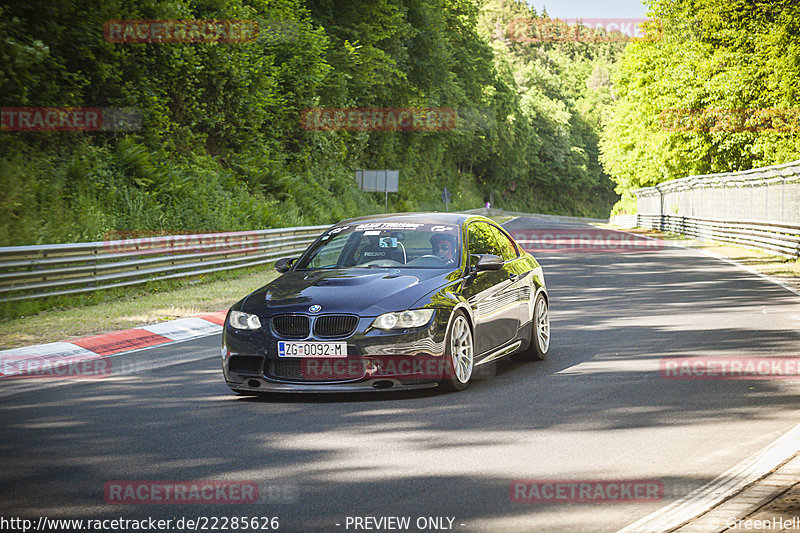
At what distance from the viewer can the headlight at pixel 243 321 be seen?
7938 mm

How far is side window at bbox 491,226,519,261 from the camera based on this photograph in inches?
394

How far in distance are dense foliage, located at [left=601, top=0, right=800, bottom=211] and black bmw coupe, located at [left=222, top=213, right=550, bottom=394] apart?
1614 inches

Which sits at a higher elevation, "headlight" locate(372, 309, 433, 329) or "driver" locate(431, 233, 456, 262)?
"driver" locate(431, 233, 456, 262)

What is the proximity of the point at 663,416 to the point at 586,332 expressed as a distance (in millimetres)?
4964

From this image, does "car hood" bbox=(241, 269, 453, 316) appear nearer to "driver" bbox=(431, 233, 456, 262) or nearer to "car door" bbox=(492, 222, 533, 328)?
"driver" bbox=(431, 233, 456, 262)

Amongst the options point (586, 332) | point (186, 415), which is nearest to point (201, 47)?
point (586, 332)

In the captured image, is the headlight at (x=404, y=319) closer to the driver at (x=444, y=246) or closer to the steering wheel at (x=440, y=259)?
the steering wheel at (x=440, y=259)

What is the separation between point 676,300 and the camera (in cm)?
1623

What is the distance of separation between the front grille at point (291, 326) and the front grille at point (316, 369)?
199 millimetres

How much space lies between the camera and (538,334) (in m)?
9.98

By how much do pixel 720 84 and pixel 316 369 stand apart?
1832 inches

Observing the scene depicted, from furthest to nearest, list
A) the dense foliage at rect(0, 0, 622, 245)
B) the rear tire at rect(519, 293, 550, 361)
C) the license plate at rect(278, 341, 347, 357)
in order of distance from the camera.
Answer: the dense foliage at rect(0, 0, 622, 245), the rear tire at rect(519, 293, 550, 361), the license plate at rect(278, 341, 347, 357)

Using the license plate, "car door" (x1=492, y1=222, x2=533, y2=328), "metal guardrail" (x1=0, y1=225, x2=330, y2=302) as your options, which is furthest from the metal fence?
the license plate

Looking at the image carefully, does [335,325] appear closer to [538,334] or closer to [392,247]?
[392,247]
